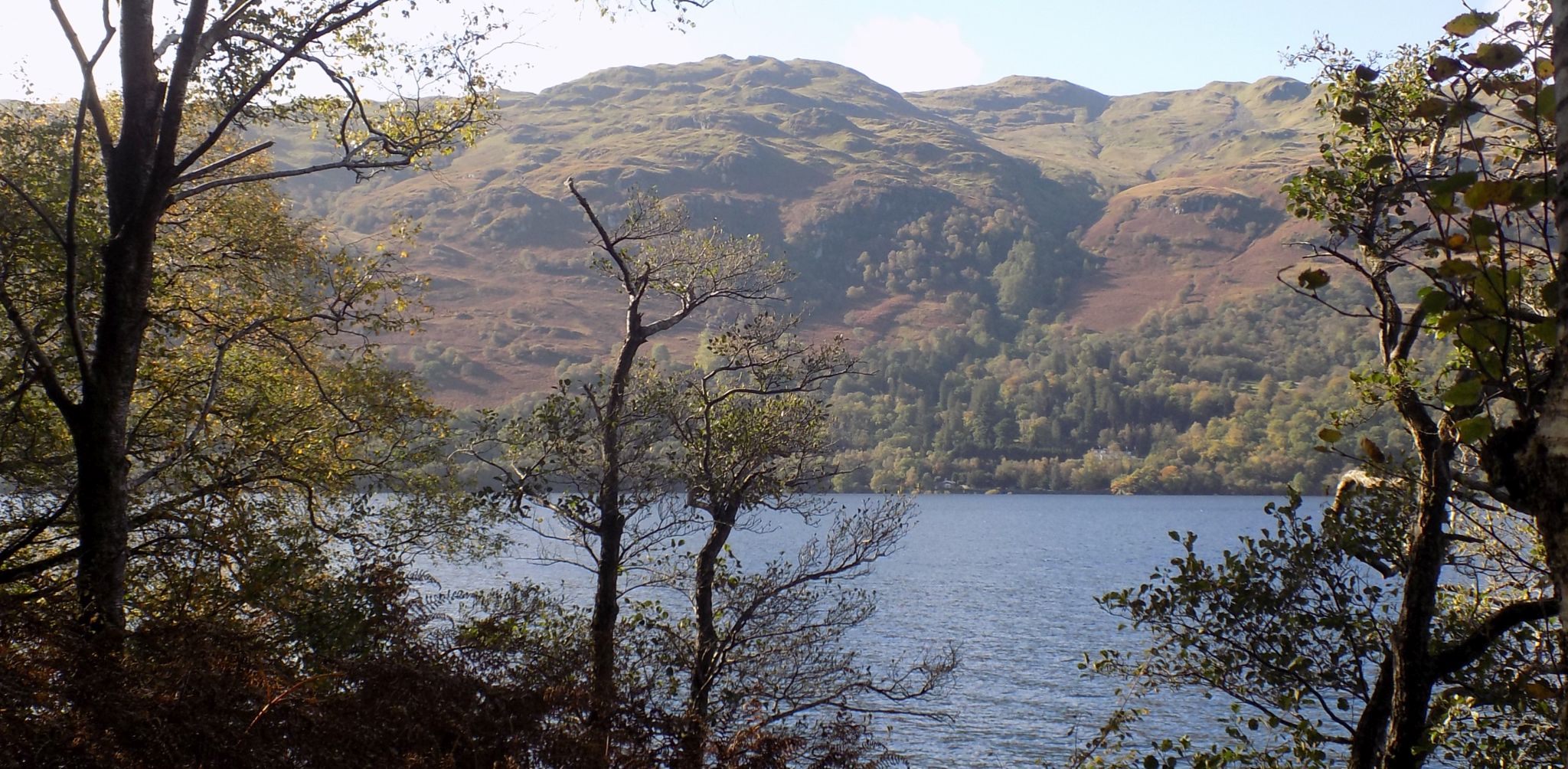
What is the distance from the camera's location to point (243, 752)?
543cm

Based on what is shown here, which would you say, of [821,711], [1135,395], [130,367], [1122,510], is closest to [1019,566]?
[821,711]

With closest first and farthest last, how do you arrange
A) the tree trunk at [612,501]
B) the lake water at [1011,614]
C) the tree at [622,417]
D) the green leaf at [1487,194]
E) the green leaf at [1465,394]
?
1. the green leaf at [1487,194]
2. the green leaf at [1465,394]
3. the tree trunk at [612,501]
4. the tree at [622,417]
5. the lake water at [1011,614]

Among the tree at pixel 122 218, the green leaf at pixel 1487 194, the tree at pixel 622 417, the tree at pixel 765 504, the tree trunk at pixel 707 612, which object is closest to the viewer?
the green leaf at pixel 1487 194

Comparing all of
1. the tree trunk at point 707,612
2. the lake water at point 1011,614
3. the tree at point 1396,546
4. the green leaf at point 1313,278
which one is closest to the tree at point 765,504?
the tree trunk at point 707,612

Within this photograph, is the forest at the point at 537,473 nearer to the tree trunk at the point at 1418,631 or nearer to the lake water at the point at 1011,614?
the tree trunk at the point at 1418,631

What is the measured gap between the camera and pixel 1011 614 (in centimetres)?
6425

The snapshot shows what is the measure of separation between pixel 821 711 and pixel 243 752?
23445 millimetres

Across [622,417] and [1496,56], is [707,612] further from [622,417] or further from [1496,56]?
[1496,56]

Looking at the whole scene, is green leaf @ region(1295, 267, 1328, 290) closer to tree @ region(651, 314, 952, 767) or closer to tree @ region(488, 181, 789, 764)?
tree @ region(488, 181, 789, 764)

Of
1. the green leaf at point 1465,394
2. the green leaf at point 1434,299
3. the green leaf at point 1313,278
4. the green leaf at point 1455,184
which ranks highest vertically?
the green leaf at point 1455,184

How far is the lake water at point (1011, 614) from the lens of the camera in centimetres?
3547

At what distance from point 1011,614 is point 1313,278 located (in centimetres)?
6207

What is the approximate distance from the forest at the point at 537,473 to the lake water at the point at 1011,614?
28.0 feet

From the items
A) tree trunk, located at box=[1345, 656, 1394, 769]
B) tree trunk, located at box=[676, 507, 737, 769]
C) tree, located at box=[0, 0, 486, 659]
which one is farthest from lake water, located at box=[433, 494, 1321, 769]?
tree, located at box=[0, 0, 486, 659]
